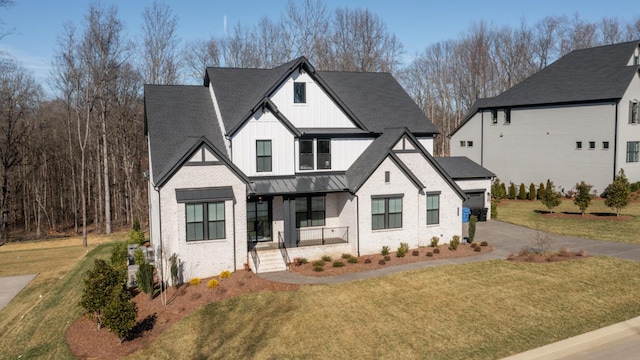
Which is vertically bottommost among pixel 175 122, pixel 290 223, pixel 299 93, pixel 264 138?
pixel 290 223

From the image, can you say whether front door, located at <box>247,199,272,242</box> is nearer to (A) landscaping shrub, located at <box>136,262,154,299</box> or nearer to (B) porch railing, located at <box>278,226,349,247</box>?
(B) porch railing, located at <box>278,226,349,247</box>

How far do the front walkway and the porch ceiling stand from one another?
12.7ft

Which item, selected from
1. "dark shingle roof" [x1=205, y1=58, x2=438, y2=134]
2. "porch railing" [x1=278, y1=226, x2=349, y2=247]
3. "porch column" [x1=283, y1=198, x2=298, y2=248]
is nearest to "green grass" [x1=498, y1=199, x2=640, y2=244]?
"dark shingle roof" [x1=205, y1=58, x2=438, y2=134]

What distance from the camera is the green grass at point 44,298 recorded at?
1605cm

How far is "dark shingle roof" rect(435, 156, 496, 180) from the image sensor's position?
31.2 metres

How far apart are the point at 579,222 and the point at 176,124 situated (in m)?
24.5

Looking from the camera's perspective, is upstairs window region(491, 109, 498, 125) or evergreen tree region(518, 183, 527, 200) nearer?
evergreen tree region(518, 183, 527, 200)

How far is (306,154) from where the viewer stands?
81.3ft

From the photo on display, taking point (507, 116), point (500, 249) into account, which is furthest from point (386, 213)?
point (507, 116)

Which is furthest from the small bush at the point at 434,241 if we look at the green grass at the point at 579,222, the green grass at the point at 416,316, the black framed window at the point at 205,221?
the black framed window at the point at 205,221

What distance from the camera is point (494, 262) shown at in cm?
2141

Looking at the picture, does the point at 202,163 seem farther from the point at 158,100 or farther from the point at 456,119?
the point at 456,119

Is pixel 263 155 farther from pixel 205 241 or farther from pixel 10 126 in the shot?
pixel 10 126

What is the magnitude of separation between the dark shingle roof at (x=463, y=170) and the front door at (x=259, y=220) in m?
13.1
